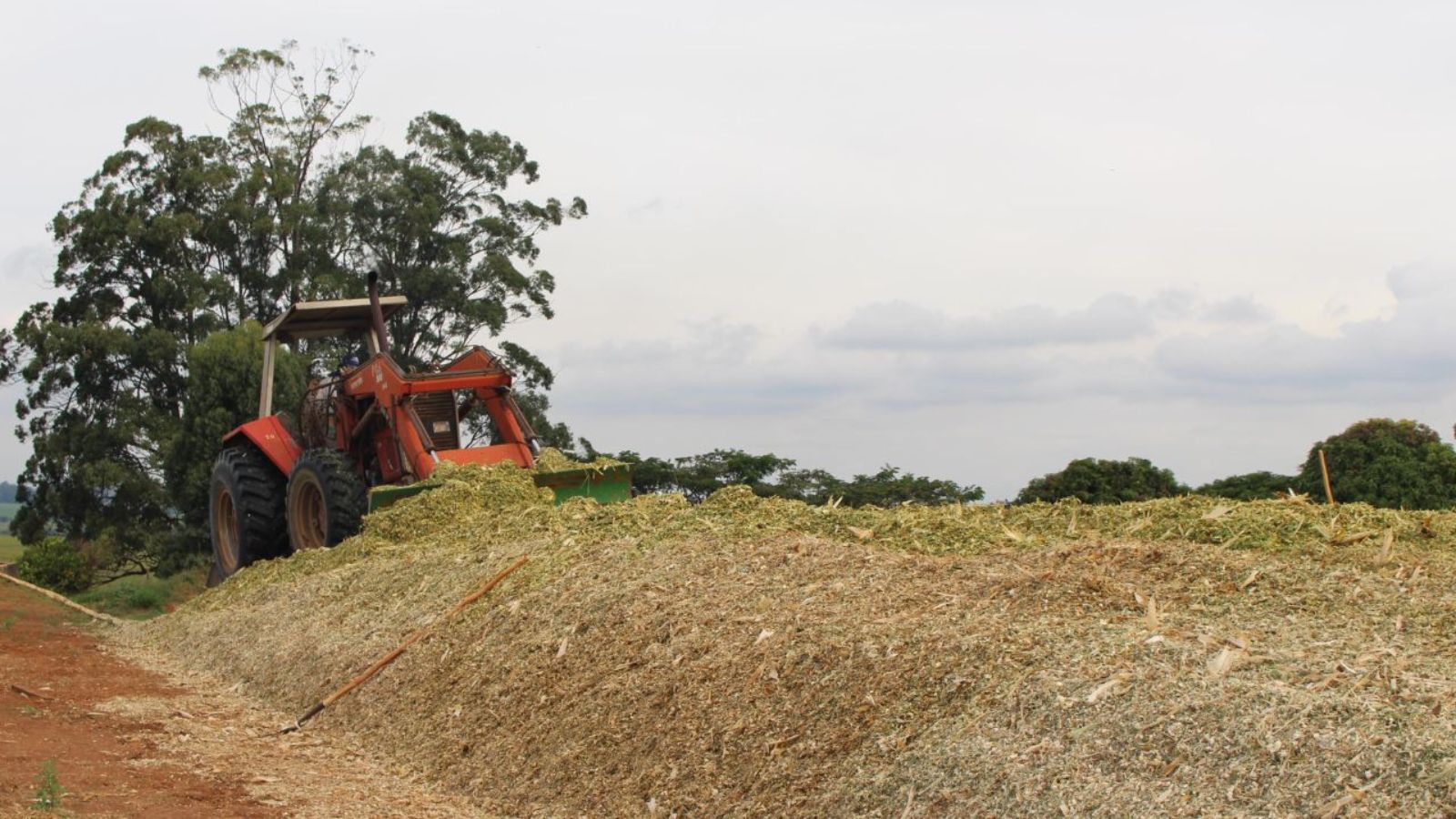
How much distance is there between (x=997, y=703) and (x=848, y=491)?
1094 centimetres

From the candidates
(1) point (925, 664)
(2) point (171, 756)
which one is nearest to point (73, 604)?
(2) point (171, 756)

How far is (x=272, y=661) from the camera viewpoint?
29.4 feet

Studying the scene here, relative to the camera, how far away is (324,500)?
12.0 meters

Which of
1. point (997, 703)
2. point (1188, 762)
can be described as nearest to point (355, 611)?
point (997, 703)


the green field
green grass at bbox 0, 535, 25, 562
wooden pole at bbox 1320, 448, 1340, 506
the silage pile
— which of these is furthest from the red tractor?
green grass at bbox 0, 535, 25, 562

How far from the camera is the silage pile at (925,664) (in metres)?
4.19

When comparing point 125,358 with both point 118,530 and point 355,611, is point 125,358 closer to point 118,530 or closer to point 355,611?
point 118,530

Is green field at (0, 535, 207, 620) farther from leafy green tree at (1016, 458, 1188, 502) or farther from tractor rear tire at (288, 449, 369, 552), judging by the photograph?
leafy green tree at (1016, 458, 1188, 502)

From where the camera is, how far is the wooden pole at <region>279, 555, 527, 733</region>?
7.53 meters

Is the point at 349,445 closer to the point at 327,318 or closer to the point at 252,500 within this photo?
the point at 252,500

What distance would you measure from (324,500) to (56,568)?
26.6 feet

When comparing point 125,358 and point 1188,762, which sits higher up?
point 125,358

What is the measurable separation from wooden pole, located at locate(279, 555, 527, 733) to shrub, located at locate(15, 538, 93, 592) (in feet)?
39.8

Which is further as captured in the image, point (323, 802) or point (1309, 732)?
point (323, 802)
